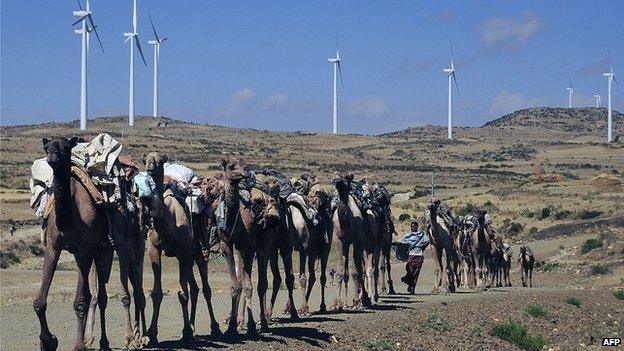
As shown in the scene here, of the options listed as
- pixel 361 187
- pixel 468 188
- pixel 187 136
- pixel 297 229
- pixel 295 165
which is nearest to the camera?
pixel 297 229

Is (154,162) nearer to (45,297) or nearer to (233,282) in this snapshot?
(233,282)

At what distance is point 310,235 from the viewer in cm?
2358

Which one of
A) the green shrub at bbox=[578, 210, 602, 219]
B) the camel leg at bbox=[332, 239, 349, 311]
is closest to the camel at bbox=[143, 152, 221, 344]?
the camel leg at bbox=[332, 239, 349, 311]

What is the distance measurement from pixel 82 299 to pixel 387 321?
947 centimetres

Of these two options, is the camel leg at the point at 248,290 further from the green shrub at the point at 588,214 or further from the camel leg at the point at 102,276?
the green shrub at the point at 588,214

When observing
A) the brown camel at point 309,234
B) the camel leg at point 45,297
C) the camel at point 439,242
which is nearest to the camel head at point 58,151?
the camel leg at point 45,297

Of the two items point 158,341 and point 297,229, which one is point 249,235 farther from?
point 297,229

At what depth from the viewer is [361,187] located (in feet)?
89.4

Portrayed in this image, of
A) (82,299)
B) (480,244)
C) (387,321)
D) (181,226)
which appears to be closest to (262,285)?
(181,226)

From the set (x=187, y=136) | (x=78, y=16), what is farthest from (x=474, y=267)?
(x=187, y=136)

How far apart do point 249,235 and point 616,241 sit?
4267cm

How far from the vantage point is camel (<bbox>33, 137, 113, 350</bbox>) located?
1453 centimetres

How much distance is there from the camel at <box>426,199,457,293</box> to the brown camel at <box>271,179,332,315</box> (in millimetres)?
9084

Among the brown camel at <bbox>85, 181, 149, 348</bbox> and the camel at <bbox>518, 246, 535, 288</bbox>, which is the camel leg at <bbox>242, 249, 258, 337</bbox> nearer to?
the brown camel at <bbox>85, 181, 149, 348</bbox>
